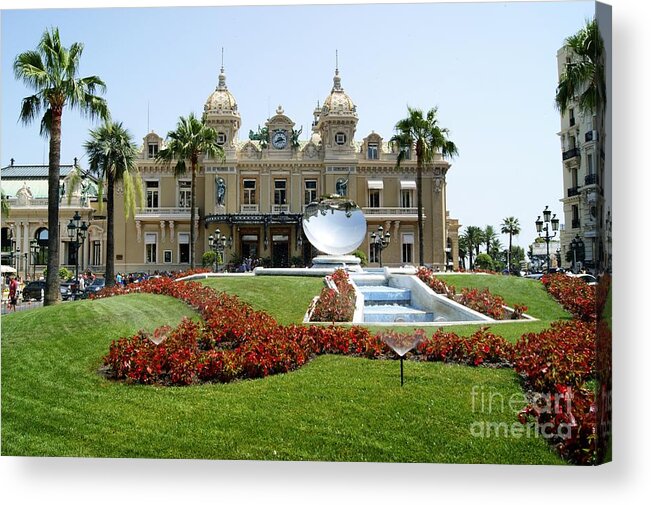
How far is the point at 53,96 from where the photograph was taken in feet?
32.1

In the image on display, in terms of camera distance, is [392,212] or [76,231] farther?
[392,212]

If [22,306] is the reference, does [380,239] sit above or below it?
above

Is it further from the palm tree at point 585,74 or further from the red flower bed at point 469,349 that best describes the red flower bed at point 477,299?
the palm tree at point 585,74

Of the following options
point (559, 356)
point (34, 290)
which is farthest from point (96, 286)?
point (559, 356)

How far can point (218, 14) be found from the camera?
330 inches

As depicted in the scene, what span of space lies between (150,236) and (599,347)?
29.1 feet

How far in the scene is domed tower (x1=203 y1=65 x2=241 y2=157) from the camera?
32.8ft

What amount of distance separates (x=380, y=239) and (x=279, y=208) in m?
2.50

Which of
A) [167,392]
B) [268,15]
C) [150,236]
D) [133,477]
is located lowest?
[133,477]

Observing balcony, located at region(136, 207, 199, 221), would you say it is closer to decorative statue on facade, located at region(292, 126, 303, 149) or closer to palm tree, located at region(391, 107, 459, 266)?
decorative statue on facade, located at region(292, 126, 303, 149)

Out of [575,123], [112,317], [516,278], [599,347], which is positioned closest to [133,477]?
[112,317]

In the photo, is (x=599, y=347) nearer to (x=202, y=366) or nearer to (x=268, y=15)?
(x=202, y=366)

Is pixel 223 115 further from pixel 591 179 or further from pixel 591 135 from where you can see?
pixel 591 179

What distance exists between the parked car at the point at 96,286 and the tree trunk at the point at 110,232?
0.53 feet
